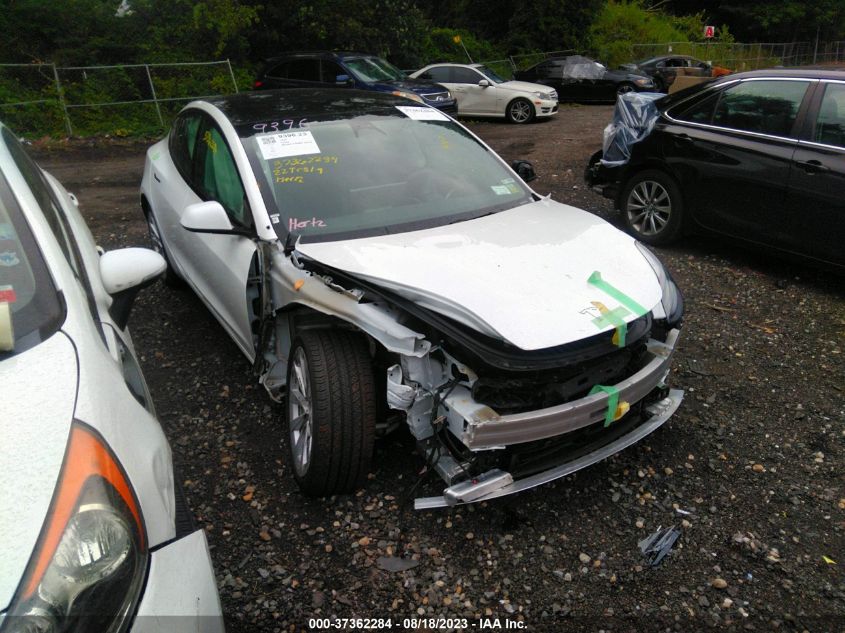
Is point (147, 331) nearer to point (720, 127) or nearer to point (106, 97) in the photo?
point (720, 127)

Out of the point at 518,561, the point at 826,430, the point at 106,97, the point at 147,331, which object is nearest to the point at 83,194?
the point at 147,331

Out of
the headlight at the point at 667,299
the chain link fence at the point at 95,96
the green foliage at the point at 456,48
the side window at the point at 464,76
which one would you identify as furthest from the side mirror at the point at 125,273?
the green foliage at the point at 456,48

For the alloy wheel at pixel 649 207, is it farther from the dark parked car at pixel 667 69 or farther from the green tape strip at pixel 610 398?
the dark parked car at pixel 667 69

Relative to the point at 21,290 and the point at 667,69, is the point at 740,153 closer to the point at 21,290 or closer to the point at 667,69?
the point at 21,290

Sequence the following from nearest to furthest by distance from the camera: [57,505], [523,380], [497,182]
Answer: [57,505]
[523,380]
[497,182]

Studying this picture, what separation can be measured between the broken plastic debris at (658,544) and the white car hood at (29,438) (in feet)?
7.38

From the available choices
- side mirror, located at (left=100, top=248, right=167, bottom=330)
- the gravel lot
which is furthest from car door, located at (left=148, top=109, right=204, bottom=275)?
side mirror, located at (left=100, top=248, right=167, bottom=330)

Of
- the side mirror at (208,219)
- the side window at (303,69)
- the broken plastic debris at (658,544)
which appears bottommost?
the broken plastic debris at (658,544)

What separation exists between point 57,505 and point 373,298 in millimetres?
1546

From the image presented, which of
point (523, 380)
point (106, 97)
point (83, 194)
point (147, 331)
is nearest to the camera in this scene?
point (523, 380)

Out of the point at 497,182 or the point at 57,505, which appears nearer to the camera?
the point at 57,505

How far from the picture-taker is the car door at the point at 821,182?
4.71 meters

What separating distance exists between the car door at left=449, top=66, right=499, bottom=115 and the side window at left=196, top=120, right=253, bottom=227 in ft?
37.6

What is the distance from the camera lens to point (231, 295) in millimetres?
3557
